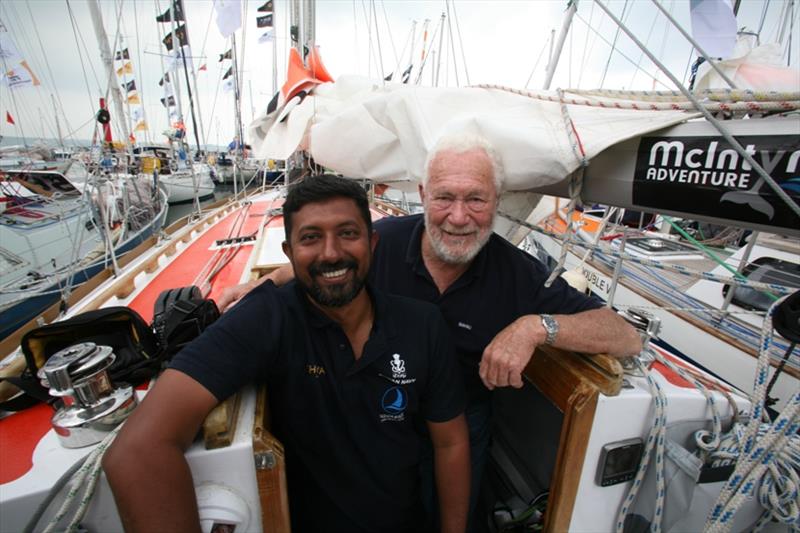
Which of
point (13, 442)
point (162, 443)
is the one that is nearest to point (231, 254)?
point (13, 442)

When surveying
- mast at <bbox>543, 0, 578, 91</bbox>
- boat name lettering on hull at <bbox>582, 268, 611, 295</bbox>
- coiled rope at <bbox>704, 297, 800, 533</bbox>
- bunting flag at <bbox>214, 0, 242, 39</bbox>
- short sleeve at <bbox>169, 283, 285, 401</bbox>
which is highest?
bunting flag at <bbox>214, 0, 242, 39</bbox>

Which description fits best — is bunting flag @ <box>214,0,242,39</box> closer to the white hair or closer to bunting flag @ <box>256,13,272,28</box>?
bunting flag @ <box>256,13,272,28</box>

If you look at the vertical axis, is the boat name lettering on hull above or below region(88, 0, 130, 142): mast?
below

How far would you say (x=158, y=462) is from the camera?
2.69ft

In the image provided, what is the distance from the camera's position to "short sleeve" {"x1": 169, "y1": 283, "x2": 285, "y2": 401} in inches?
37.6

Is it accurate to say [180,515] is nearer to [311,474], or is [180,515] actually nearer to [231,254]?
[311,474]

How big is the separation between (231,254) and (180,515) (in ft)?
10.5

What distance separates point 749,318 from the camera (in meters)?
3.58

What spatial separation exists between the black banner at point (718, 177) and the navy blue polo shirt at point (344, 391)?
0.80 m

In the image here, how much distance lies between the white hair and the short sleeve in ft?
3.08

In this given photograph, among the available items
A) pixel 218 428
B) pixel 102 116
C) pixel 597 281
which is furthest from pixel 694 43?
pixel 102 116

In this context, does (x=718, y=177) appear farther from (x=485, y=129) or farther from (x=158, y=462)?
(x=158, y=462)

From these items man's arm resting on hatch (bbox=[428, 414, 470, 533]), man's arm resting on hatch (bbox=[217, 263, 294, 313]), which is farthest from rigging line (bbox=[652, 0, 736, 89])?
man's arm resting on hatch (bbox=[217, 263, 294, 313])

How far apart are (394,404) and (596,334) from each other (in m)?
0.82
